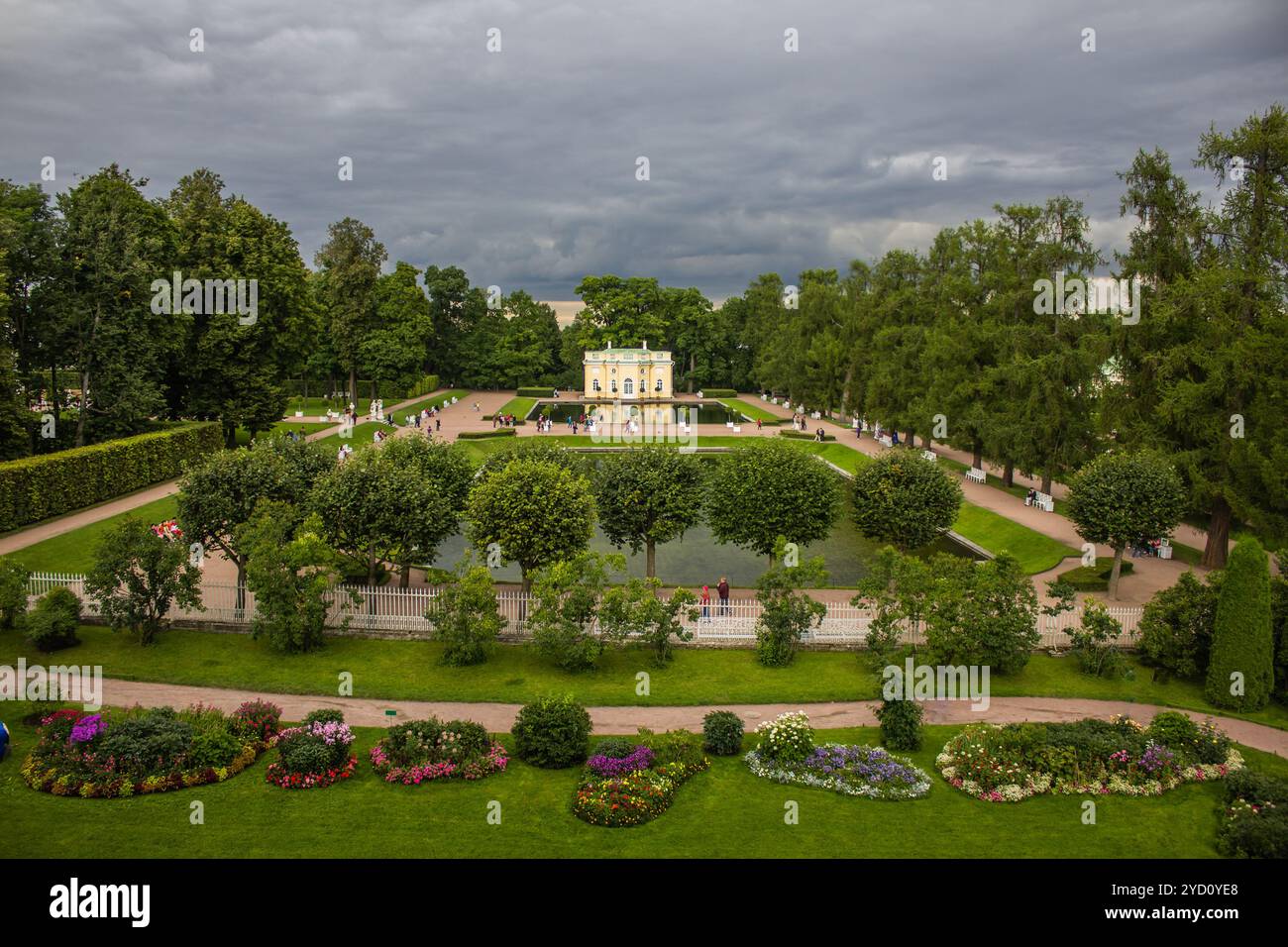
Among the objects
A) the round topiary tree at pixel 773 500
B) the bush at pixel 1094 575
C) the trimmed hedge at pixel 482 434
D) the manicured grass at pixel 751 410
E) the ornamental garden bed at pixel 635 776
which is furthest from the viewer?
the manicured grass at pixel 751 410

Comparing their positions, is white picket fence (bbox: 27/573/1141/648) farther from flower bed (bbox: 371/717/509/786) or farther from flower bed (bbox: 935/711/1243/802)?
flower bed (bbox: 371/717/509/786)

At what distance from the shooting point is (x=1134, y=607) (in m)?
24.2

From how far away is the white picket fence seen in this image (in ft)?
77.1

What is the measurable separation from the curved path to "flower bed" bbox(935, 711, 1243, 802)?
2.49 metres

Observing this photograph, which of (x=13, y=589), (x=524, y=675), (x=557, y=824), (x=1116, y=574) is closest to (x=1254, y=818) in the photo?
(x=557, y=824)

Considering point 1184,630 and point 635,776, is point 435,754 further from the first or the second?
point 1184,630

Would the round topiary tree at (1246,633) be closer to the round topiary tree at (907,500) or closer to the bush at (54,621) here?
the round topiary tree at (907,500)

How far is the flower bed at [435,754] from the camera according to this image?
1569 cm

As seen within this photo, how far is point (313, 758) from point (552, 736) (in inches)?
166

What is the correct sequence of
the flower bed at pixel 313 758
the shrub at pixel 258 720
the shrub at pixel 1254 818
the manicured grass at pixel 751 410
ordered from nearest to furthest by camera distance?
the shrub at pixel 1254 818
the flower bed at pixel 313 758
the shrub at pixel 258 720
the manicured grass at pixel 751 410

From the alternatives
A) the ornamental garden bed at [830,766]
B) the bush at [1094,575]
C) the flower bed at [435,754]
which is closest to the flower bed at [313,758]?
the flower bed at [435,754]

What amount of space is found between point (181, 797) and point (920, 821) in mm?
12418

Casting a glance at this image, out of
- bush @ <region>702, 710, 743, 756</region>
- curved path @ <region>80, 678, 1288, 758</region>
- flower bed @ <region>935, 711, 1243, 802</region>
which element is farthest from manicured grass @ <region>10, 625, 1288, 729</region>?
flower bed @ <region>935, 711, 1243, 802</region>

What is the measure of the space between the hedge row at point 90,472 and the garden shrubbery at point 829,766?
790 inches
